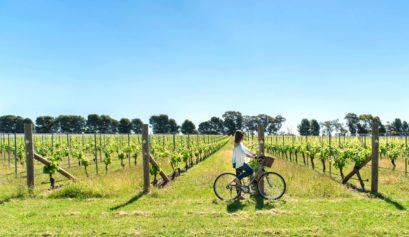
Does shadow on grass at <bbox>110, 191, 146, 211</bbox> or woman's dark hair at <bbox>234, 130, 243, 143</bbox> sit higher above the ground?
woman's dark hair at <bbox>234, 130, 243, 143</bbox>

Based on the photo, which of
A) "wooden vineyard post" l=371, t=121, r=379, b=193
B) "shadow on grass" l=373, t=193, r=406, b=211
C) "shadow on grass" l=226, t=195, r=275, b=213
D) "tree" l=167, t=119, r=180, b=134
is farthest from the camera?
"tree" l=167, t=119, r=180, b=134

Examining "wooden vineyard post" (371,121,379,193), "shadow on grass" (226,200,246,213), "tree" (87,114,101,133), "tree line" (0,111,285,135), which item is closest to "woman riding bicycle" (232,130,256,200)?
"shadow on grass" (226,200,246,213)

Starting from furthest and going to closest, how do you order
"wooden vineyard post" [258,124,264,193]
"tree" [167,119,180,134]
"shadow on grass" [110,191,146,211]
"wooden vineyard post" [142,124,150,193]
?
"tree" [167,119,180,134] → "wooden vineyard post" [142,124,150,193] → "wooden vineyard post" [258,124,264,193] → "shadow on grass" [110,191,146,211]

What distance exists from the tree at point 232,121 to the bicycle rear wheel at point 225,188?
98834mm

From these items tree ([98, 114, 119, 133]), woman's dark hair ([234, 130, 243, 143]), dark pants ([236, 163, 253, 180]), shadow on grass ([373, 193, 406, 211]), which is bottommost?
shadow on grass ([373, 193, 406, 211])

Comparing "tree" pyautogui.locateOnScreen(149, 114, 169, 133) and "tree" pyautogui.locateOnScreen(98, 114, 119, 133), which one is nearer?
"tree" pyautogui.locateOnScreen(98, 114, 119, 133)

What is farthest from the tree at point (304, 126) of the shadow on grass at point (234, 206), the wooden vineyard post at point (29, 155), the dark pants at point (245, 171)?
the wooden vineyard post at point (29, 155)

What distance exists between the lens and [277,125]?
12131 centimetres

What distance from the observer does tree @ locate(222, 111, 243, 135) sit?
108m

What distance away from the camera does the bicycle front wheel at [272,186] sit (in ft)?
24.7

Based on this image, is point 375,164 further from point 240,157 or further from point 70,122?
point 70,122

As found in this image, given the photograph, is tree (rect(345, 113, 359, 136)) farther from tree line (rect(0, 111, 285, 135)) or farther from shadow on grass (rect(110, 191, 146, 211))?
shadow on grass (rect(110, 191, 146, 211))

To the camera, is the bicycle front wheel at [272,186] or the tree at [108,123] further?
the tree at [108,123]

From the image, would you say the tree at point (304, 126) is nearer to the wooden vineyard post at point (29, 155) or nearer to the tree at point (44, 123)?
the tree at point (44, 123)
